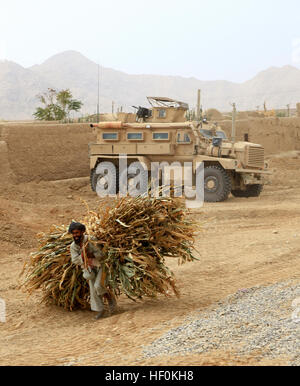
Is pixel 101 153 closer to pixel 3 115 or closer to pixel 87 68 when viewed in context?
pixel 3 115

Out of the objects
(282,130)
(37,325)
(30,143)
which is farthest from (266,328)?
(282,130)

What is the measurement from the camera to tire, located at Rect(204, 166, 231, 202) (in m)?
14.9

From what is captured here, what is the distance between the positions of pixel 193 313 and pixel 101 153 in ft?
35.9

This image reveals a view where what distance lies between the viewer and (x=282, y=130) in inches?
941

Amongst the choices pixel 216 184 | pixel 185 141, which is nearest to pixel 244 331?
pixel 216 184

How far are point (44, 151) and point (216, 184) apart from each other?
6.22 m

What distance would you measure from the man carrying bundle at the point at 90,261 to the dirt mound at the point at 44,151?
11491 mm

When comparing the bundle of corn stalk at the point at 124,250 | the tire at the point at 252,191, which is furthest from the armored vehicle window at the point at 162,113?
the bundle of corn stalk at the point at 124,250

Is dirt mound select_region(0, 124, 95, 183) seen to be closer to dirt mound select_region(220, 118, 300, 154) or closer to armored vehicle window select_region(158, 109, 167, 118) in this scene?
armored vehicle window select_region(158, 109, 167, 118)

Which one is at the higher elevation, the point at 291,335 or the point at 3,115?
the point at 3,115

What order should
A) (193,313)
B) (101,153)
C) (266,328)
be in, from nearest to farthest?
(266,328)
(193,313)
(101,153)

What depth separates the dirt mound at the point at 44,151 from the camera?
1741cm

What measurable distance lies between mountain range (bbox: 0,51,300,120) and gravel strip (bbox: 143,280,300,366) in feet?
236

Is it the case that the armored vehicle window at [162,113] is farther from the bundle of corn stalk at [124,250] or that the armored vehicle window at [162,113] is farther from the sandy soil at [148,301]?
the bundle of corn stalk at [124,250]
